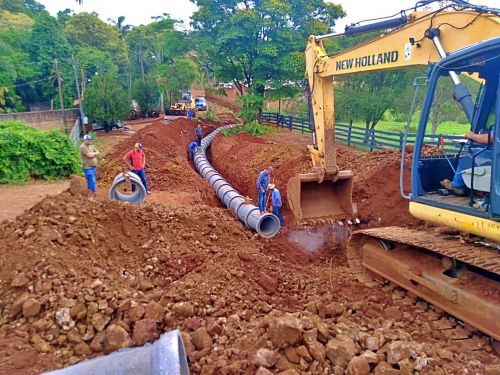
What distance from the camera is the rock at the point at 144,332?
170 inches

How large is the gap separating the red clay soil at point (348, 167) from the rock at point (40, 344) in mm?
6353

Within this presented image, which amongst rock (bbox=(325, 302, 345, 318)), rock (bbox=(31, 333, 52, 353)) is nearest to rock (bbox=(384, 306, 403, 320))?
rock (bbox=(325, 302, 345, 318))

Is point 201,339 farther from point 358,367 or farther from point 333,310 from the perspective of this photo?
point 333,310

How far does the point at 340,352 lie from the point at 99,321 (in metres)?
2.58

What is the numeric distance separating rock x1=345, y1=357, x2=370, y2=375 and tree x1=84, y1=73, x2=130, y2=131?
1087 inches

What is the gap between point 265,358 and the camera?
12.2 ft

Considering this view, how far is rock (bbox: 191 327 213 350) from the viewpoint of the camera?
4.16 meters

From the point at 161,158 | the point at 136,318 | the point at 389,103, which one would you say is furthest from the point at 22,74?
the point at 136,318

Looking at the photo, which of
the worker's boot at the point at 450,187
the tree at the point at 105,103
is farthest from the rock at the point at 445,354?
the tree at the point at 105,103

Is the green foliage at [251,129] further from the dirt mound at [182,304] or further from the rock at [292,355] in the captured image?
the rock at [292,355]

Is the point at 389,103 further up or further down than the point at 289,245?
further up

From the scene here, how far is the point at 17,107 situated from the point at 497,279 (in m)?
36.4

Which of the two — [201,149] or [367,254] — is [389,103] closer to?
[201,149]

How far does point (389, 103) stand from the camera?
21.5 m
